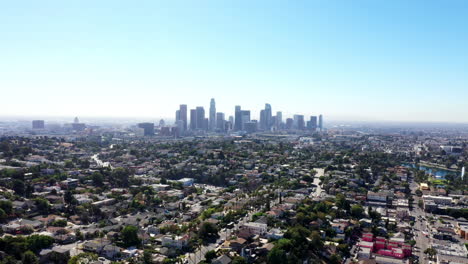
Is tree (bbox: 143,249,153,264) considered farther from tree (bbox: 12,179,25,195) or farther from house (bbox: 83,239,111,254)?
tree (bbox: 12,179,25,195)

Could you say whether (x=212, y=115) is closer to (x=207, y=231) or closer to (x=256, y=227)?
(x=256, y=227)


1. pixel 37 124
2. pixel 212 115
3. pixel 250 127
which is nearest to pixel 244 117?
pixel 250 127

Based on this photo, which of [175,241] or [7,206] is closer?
[175,241]

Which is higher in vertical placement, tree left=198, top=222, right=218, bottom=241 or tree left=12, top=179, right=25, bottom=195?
tree left=12, top=179, right=25, bottom=195

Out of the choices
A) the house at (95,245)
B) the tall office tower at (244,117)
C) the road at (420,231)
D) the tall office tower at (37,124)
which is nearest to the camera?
the house at (95,245)

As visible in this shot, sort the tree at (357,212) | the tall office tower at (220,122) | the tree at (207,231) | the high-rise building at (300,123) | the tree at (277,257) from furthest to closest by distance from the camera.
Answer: the high-rise building at (300,123)
the tall office tower at (220,122)
the tree at (357,212)
the tree at (207,231)
the tree at (277,257)

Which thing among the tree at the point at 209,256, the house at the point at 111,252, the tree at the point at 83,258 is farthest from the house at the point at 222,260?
the tree at the point at 83,258

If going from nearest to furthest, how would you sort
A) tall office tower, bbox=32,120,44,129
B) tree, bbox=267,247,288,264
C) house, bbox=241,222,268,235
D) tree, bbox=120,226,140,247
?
1. tree, bbox=267,247,288,264
2. tree, bbox=120,226,140,247
3. house, bbox=241,222,268,235
4. tall office tower, bbox=32,120,44,129

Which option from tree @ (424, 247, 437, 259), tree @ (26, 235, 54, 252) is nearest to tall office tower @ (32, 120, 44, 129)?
tree @ (26, 235, 54, 252)

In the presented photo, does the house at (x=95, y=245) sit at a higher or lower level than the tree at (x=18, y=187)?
lower

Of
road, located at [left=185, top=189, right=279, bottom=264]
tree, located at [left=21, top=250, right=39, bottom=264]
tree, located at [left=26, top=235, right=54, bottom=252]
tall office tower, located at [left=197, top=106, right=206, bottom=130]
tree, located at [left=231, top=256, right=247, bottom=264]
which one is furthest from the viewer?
tall office tower, located at [left=197, top=106, right=206, bottom=130]

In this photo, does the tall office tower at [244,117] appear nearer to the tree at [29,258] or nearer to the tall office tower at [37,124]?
the tall office tower at [37,124]

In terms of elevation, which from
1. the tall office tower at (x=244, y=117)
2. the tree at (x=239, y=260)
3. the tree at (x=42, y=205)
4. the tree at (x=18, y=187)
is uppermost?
the tall office tower at (x=244, y=117)
